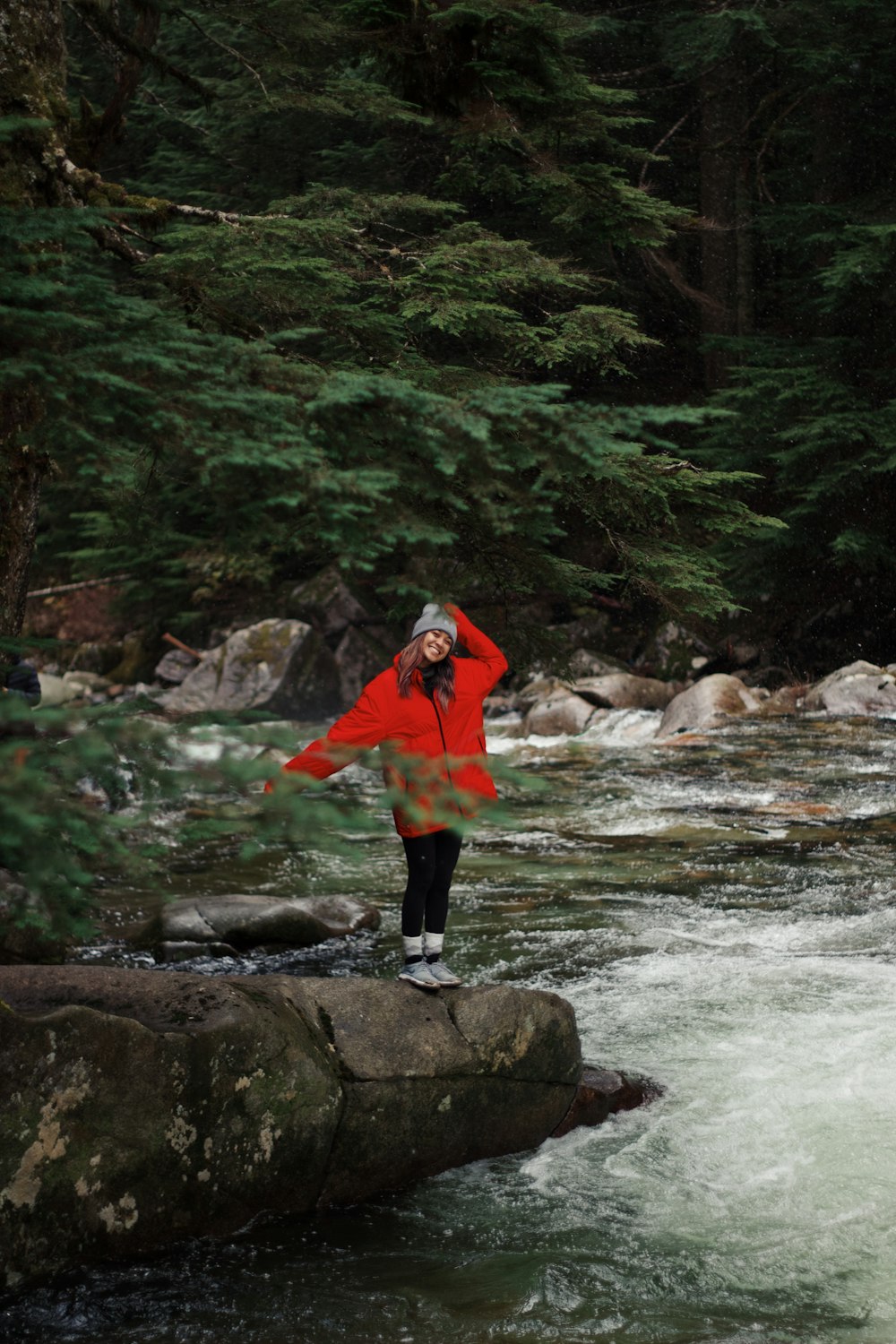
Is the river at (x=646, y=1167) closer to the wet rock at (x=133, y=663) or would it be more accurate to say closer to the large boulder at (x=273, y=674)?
the large boulder at (x=273, y=674)

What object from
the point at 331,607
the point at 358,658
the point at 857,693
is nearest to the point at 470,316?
the point at 857,693

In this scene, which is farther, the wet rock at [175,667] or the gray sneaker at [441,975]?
the wet rock at [175,667]

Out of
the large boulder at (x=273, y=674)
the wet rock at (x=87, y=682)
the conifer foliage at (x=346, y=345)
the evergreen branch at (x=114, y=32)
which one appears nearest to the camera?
the conifer foliage at (x=346, y=345)

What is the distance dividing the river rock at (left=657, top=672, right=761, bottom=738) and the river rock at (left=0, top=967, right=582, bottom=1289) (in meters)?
10.7

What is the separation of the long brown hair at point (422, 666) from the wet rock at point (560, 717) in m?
11.0

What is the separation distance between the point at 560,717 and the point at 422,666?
11.5 m

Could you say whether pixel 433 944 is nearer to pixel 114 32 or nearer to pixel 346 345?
pixel 346 345

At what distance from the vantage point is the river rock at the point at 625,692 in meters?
17.0

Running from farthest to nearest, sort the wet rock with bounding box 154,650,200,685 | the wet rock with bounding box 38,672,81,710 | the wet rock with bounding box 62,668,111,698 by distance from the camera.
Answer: the wet rock with bounding box 62,668,111,698
the wet rock with bounding box 154,650,200,685
the wet rock with bounding box 38,672,81,710

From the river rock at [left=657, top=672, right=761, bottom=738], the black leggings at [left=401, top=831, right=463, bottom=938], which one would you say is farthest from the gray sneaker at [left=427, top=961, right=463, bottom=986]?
the river rock at [left=657, top=672, right=761, bottom=738]

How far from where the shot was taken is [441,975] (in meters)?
5.14

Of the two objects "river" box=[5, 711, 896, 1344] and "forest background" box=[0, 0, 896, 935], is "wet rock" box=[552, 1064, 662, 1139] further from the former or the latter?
"forest background" box=[0, 0, 896, 935]

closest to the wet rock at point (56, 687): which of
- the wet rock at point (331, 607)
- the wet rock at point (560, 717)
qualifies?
the wet rock at point (331, 607)

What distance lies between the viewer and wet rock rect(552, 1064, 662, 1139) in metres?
5.16
